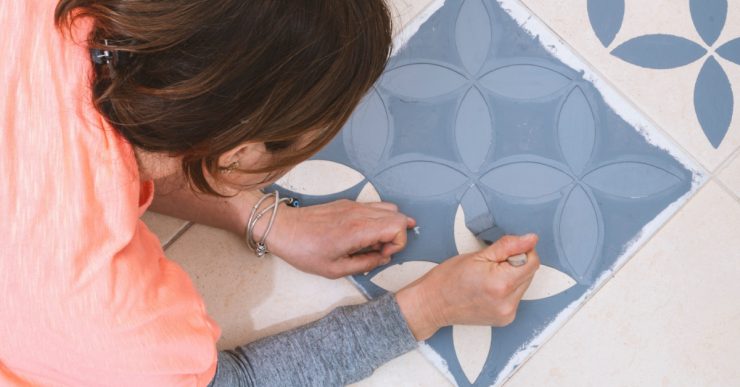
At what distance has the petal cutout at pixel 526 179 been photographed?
85 centimetres

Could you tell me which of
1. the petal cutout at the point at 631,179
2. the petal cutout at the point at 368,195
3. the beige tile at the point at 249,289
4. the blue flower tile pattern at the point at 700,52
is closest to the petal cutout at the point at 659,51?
the blue flower tile pattern at the point at 700,52

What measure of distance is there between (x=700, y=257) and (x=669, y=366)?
0.45ft

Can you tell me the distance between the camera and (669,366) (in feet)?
2.69

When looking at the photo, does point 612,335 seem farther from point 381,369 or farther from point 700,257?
point 381,369

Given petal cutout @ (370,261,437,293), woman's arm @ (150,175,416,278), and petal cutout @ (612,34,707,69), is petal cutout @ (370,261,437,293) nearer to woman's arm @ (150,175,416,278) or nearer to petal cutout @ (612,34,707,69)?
woman's arm @ (150,175,416,278)

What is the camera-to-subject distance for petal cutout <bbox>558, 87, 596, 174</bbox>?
0.86 m

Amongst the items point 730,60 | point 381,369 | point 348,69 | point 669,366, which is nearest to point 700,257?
point 669,366

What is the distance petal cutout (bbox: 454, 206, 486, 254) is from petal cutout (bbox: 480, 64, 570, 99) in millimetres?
162

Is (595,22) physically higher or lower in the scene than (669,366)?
higher

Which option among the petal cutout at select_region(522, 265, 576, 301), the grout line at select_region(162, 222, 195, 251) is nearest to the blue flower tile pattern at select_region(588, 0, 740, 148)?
the petal cutout at select_region(522, 265, 576, 301)

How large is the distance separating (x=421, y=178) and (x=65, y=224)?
46 centimetres

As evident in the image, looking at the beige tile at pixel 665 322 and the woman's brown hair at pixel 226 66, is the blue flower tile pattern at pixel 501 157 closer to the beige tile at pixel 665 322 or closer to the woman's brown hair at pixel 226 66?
the beige tile at pixel 665 322

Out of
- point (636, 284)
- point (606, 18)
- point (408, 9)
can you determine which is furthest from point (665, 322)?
point (408, 9)

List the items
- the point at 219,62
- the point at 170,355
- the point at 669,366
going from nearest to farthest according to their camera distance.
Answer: the point at 219,62
the point at 170,355
the point at 669,366
